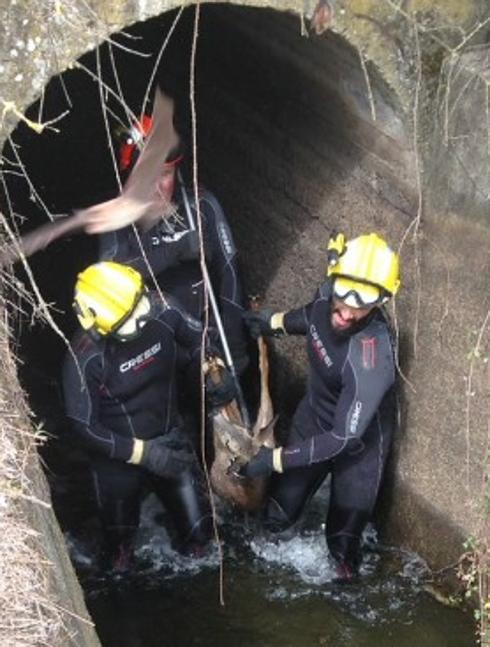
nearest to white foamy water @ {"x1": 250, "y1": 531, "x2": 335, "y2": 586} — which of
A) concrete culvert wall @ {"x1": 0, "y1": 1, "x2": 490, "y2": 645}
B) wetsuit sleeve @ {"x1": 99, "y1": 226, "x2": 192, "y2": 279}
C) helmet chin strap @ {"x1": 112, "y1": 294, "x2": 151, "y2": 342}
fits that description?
concrete culvert wall @ {"x1": 0, "y1": 1, "x2": 490, "y2": 645}

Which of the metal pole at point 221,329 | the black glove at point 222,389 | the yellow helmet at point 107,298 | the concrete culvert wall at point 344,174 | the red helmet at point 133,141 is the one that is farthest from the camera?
the metal pole at point 221,329

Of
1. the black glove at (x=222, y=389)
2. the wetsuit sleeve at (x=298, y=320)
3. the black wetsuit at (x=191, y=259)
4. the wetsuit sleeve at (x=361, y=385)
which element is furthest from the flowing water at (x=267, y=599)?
the wetsuit sleeve at (x=298, y=320)

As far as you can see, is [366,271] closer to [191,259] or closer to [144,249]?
[191,259]

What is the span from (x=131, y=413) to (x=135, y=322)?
2.71 ft

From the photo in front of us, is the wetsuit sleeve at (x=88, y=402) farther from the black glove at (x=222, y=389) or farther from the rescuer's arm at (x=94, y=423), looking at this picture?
the black glove at (x=222, y=389)

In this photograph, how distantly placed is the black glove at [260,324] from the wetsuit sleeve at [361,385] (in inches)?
33.7

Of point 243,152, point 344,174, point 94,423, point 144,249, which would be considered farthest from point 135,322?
point 243,152

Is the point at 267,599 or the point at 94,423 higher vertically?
the point at 94,423

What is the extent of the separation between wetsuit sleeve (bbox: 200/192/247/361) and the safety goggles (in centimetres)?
134

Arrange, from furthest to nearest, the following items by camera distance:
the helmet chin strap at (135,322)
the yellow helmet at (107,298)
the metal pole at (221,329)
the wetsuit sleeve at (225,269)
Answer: the wetsuit sleeve at (225,269) < the metal pole at (221,329) < the helmet chin strap at (135,322) < the yellow helmet at (107,298)

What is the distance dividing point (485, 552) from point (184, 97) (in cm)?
455

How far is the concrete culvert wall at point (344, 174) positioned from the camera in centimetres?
545

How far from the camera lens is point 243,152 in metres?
8.09

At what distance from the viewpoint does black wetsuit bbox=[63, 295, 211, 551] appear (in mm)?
6246
